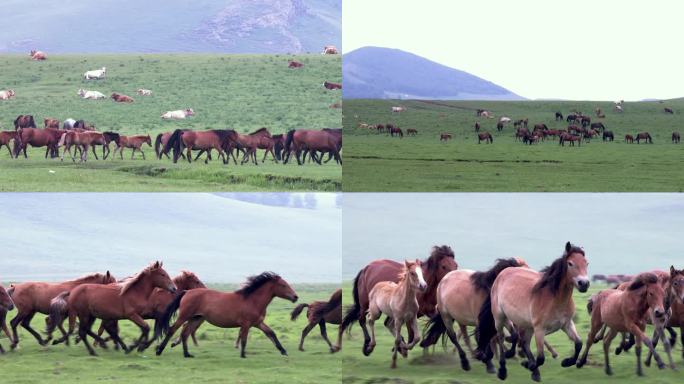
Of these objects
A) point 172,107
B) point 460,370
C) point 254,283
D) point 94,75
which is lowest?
point 460,370

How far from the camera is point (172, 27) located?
10038 cm

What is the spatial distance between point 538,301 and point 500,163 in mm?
37431

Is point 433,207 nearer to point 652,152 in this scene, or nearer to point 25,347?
→ point 652,152

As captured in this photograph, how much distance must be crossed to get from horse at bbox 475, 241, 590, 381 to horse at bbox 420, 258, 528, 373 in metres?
0.56

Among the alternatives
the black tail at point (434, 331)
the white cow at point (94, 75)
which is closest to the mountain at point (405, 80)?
the white cow at point (94, 75)

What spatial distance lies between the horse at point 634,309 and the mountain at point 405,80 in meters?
87.7

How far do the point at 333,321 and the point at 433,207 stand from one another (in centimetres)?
4734

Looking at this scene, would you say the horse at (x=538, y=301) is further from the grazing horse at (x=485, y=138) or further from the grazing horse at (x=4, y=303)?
the grazing horse at (x=485, y=138)

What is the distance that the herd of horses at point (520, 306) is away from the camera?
51.5 feet

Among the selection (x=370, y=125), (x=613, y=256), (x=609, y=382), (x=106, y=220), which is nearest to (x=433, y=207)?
(x=370, y=125)

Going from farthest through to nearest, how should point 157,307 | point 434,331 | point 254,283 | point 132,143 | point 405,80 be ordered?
point 405,80
point 132,143
point 157,307
point 254,283
point 434,331

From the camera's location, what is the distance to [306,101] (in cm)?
6756

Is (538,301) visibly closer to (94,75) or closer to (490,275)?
(490,275)

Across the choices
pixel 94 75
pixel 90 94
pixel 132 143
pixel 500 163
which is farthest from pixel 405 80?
pixel 132 143
